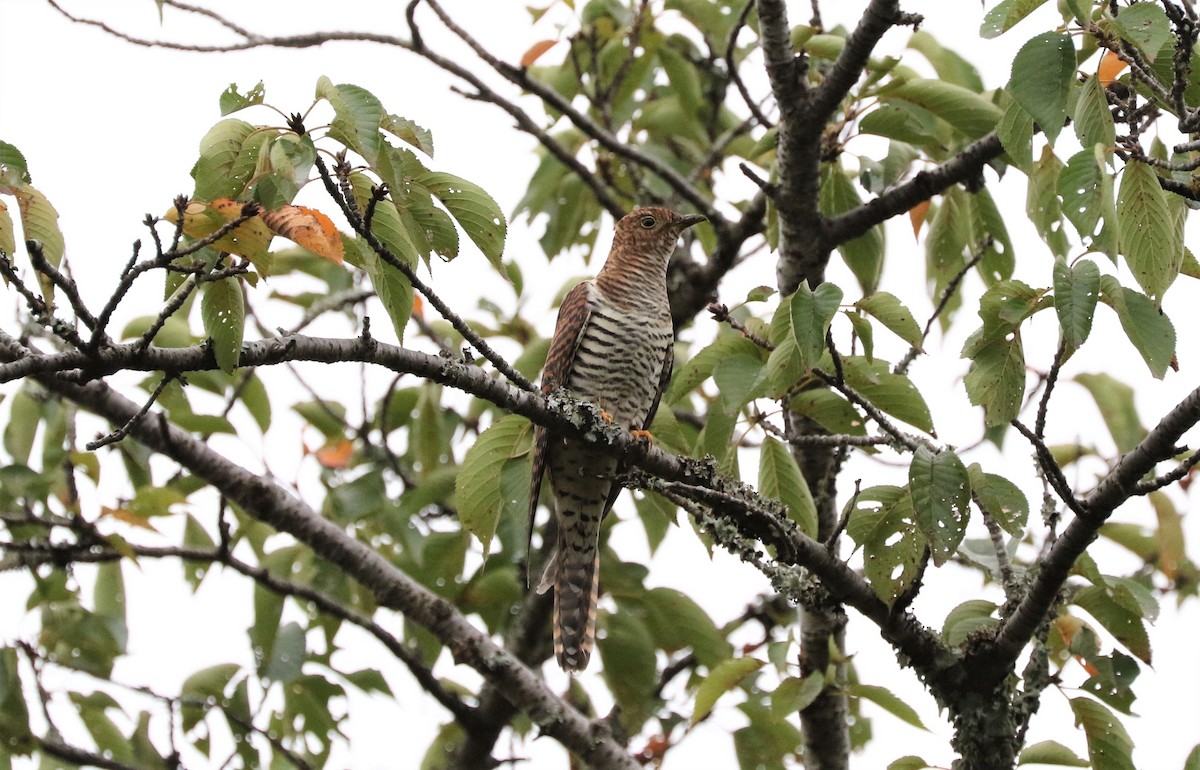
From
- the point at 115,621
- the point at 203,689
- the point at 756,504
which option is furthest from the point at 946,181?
the point at 115,621

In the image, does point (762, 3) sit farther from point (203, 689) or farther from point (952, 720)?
point (203, 689)

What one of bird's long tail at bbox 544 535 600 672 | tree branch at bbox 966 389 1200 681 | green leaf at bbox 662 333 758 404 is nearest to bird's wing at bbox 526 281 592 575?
bird's long tail at bbox 544 535 600 672

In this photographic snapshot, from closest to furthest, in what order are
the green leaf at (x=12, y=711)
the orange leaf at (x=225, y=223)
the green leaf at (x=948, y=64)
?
the orange leaf at (x=225, y=223), the green leaf at (x=12, y=711), the green leaf at (x=948, y=64)

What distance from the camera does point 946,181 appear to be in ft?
12.3

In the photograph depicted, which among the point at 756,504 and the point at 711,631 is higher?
the point at 711,631

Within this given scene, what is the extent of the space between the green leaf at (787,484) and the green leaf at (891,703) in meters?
0.61

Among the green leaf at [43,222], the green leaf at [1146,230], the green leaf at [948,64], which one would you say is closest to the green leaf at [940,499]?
the green leaf at [1146,230]

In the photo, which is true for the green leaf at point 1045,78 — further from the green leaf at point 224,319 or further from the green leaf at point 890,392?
the green leaf at point 224,319

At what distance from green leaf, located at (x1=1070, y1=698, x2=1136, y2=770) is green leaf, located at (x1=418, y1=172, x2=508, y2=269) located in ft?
6.62

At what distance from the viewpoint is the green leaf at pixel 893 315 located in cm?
281

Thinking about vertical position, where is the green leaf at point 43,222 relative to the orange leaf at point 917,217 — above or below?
below

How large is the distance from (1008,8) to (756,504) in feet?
4.13

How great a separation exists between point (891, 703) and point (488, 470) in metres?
1.38

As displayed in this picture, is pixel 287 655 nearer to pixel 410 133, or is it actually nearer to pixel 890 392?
pixel 890 392
